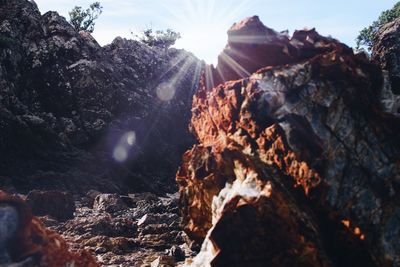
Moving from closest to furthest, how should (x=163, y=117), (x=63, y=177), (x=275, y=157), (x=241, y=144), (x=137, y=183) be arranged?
(x=275, y=157) < (x=241, y=144) < (x=63, y=177) < (x=137, y=183) < (x=163, y=117)

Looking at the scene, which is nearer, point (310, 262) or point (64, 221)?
point (310, 262)

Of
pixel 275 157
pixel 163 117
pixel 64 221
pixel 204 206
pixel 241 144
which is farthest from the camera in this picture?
pixel 163 117

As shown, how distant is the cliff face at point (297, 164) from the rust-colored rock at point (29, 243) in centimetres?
574

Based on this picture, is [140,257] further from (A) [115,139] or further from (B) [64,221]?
(A) [115,139]

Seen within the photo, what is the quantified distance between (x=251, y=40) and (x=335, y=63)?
5461mm

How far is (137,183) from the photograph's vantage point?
55.8 meters

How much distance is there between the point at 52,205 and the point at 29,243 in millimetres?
22295

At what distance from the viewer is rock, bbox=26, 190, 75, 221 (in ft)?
110

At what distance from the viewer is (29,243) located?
43.0 ft

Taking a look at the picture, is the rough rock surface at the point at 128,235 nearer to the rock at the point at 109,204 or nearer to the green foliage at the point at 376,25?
the rock at the point at 109,204

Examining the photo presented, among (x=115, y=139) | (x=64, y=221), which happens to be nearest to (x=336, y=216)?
(x=64, y=221)

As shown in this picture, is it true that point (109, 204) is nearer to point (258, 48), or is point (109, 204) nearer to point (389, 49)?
point (258, 48)

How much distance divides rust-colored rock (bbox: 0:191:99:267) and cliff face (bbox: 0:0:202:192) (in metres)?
34.3

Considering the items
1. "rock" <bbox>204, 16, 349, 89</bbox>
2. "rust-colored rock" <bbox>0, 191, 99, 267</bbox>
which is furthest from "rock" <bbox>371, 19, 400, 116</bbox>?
"rust-colored rock" <bbox>0, 191, 99, 267</bbox>
